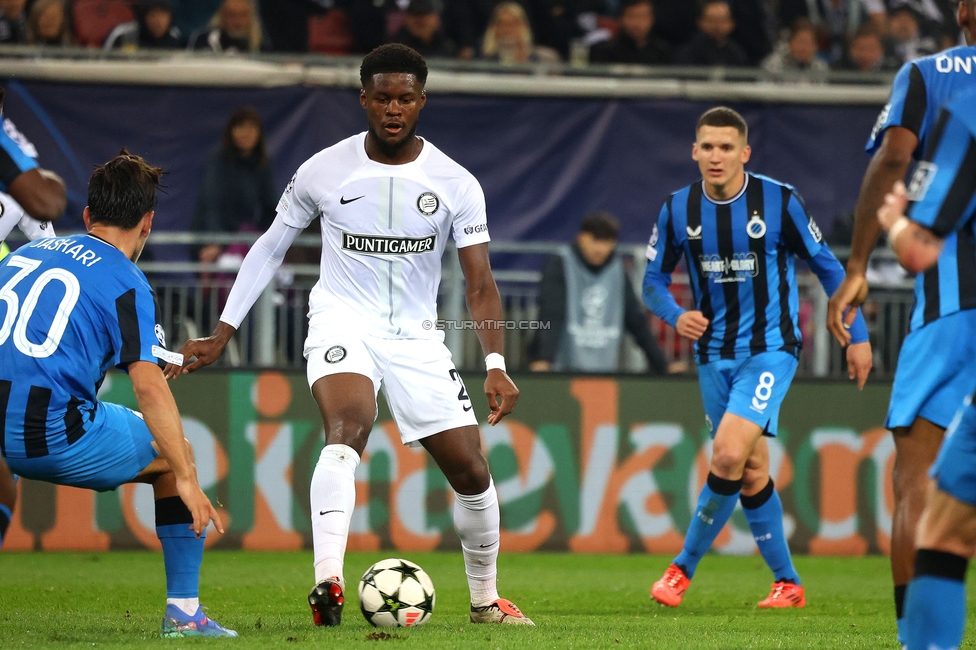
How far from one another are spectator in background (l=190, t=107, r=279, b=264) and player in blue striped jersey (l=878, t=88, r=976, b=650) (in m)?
7.78

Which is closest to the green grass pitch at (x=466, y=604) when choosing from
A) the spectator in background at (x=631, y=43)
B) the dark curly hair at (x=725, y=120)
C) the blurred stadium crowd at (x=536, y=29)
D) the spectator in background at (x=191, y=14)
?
the dark curly hair at (x=725, y=120)

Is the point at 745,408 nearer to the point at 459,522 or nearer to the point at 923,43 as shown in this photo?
the point at 459,522

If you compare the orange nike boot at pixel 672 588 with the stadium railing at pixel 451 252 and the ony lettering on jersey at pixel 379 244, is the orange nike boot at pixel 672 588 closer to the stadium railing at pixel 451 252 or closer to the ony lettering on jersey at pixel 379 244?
the ony lettering on jersey at pixel 379 244

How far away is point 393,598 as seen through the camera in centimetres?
554

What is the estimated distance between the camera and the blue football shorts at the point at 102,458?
16.4 feet

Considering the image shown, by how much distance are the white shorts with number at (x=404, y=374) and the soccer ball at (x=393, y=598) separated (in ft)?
1.98

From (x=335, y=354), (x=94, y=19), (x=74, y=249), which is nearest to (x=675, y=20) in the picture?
(x=94, y=19)

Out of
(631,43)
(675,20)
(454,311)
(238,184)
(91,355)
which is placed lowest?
(91,355)

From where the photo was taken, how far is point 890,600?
25.6 feet

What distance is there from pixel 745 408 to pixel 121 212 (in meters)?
3.58

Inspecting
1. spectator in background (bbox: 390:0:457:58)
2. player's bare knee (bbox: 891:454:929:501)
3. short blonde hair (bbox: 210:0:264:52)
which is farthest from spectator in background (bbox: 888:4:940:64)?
player's bare knee (bbox: 891:454:929:501)

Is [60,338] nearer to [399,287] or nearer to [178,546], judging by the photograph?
[178,546]

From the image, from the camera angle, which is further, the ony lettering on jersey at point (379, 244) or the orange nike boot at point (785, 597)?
the orange nike boot at point (785, 597)

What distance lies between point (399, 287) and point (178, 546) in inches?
61.0
